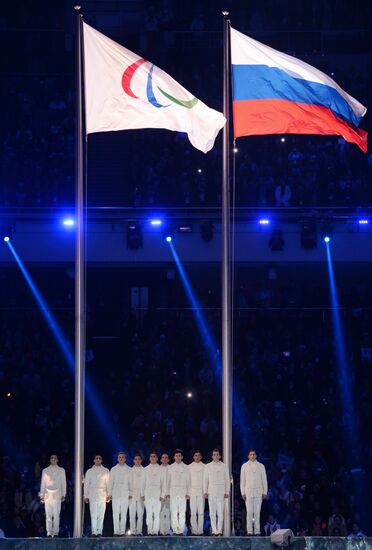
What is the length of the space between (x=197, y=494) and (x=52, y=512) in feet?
9.04

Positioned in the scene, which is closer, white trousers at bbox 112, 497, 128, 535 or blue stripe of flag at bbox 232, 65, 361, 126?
blue stripe of flag at bbox 232, 65, 361, 126

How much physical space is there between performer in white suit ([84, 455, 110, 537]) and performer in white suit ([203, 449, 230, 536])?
6.47 feet

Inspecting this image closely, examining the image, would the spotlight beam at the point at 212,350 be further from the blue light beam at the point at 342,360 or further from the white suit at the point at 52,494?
the white suit at the point at 52,494

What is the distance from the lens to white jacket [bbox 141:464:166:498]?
92.2 ft

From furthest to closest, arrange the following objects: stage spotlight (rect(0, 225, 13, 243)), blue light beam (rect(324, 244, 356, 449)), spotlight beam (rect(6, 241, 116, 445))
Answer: stage spotlight (rect(0, 225, 13, 243)) < spotlight beam (rect(6, 241, 116, 445)) < blue light beam (rect(324, 244, 356, 449))

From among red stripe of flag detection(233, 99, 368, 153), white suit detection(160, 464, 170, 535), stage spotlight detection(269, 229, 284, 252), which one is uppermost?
stage spotlight detection(269, 229, 284, 252)

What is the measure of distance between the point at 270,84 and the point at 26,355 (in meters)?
16.9

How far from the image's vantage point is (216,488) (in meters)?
27.4

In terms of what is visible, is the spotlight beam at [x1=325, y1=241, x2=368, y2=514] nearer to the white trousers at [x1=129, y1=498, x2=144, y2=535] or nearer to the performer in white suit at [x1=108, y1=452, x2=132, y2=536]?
the white trousers at [x1=129, y1=498, x2=144, y2=535]

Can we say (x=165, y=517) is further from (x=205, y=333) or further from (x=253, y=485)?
(x=205, y=333)

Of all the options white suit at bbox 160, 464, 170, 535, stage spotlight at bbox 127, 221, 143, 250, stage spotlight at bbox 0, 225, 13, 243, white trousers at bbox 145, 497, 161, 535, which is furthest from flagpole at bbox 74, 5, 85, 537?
stage spotlight at bbox 0, 225, 13, 243

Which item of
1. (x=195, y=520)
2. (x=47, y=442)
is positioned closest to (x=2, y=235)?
(x=47, y=442)

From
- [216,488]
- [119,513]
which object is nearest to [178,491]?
[216,488]

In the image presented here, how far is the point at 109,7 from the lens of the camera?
4825 centimetres
